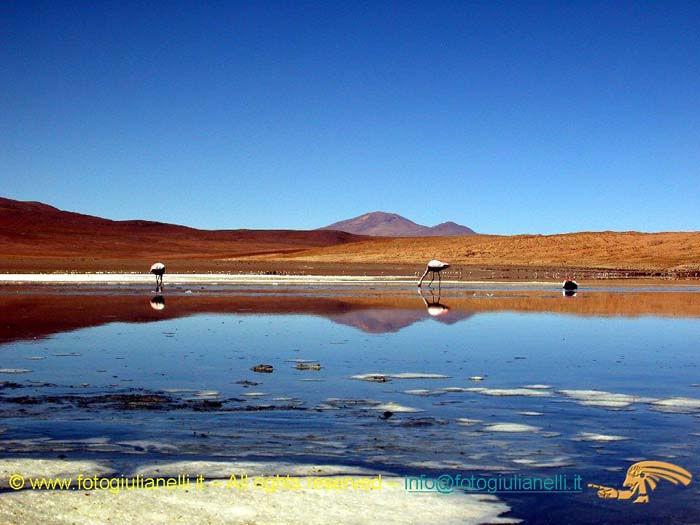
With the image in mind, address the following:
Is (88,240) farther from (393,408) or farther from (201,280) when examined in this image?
(393,408)

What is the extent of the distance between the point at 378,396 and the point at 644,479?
4.31 metres

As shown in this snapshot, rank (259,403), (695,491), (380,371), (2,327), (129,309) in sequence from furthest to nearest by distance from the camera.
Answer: (129,309)
(2,327)
(380,371)
(259,403)
(695,491)

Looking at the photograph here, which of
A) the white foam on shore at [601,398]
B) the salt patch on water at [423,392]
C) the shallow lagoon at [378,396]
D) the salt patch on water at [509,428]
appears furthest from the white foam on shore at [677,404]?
the salt patch on water at [423,392]

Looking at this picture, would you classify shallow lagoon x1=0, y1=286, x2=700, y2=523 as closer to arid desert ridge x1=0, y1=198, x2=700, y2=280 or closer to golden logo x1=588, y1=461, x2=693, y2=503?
golden logo x1=588, y1=461, x2=693, y2=503

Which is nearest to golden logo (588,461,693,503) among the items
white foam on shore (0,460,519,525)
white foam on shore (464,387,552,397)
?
white foam on shore (0,460,519,525)

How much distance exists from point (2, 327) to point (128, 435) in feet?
38.0

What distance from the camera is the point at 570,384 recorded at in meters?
12.0

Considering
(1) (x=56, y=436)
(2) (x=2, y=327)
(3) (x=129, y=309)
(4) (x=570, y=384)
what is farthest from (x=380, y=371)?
(3) (x=129, y=309)

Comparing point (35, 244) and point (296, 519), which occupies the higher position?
point (35, 244)

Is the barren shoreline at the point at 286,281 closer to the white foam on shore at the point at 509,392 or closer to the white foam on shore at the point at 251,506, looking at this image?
the white foam on shore at the point at 509,392

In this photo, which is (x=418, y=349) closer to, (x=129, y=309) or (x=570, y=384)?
(x=570, y=384)

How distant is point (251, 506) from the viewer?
6.45 meters

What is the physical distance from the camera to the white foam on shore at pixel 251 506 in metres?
6.20

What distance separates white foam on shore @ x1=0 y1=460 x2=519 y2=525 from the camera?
244 inches
